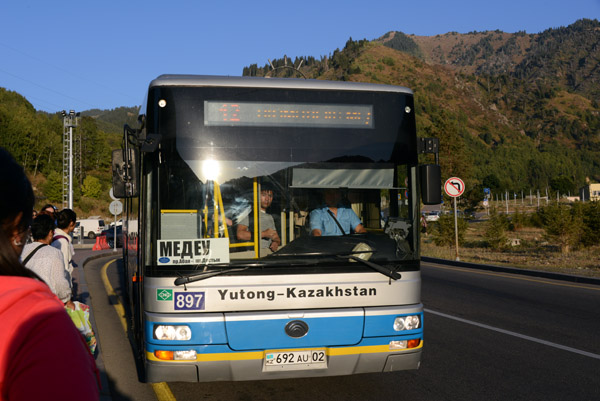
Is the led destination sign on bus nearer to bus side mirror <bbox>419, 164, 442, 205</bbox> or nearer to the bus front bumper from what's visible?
bus side mirror <bbox>419, 164, 442, 205</bbox>

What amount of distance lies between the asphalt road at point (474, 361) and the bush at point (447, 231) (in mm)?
16620

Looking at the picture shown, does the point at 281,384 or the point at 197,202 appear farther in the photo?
the point at 281,384

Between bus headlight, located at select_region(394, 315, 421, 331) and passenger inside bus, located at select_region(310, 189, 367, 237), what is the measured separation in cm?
88

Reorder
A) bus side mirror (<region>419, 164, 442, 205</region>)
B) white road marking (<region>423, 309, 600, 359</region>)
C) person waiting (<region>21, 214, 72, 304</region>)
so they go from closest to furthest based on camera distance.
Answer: person waiting (<region>21, 214, 72, 304</region>), bus side mirror (<region>419, 164, 442, 205</region>), white road marking (<region>423, 309, 600, 359</region>)

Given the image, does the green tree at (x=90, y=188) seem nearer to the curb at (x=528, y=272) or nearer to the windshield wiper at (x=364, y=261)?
the curb at (x=528, y=272)

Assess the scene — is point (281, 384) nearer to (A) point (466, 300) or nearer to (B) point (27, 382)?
(B) point (27, 382)

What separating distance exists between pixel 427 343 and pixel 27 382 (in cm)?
724

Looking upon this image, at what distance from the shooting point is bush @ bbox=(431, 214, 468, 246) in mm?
28766

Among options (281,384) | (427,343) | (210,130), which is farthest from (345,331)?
(427,343)

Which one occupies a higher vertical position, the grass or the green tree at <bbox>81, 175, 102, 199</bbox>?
the green tree at <bbox>81, 175, 102, 199</bbox>

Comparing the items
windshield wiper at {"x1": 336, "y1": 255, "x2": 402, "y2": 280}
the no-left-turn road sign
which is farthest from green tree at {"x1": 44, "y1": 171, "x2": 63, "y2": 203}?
windshield wiper at {"x1": 336, "y1": 255, "x2": 402, "y2": 280}

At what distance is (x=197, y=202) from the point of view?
16.4 ft

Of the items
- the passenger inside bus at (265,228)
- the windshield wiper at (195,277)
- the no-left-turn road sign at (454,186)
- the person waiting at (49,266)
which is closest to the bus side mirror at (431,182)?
the passenger inside bus at (265,228)

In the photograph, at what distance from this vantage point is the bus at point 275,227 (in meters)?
4.84
